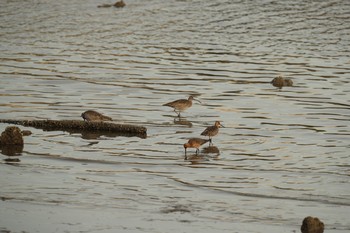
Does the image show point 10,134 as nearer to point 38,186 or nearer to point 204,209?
point 38,186

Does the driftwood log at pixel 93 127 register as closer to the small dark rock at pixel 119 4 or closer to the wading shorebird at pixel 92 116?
the wading shorebird at pixel 92 116

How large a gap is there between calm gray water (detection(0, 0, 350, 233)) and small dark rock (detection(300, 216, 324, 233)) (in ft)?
2.27

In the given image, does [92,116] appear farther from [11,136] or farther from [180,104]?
[180,104]

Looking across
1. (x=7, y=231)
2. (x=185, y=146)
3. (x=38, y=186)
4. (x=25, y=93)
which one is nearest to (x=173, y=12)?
(x=25, y=93)

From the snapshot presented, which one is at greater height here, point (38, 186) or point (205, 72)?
point (205, 72)

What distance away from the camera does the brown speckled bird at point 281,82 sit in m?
31.6

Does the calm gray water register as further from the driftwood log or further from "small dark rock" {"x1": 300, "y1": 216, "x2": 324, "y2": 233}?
"small dark rock" {"x1": 300, "y1": 216, "x2": 324, "y2": 233}

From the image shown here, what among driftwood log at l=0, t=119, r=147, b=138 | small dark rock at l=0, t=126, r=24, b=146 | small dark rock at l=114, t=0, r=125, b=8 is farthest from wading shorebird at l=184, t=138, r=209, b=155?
small dark rock at l=114, t=0, r=125, b=8

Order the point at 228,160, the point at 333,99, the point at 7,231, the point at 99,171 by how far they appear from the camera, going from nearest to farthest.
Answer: the point at 7,231, the point at 99,171, the point at 228,160, the point at 333,99

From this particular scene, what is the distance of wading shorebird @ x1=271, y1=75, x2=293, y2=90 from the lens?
3158cm

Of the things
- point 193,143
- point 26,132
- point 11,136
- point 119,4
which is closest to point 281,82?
point 193,143

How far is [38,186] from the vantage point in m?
18.9

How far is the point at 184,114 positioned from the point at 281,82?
5077 mm

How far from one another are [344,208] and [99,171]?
533 centimetres
